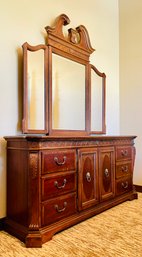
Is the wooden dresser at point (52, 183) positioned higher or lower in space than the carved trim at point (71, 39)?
lower

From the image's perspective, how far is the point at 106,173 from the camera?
2455 millimetres

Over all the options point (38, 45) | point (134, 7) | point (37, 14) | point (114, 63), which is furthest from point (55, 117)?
point (134, 7)

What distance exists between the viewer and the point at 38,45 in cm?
225

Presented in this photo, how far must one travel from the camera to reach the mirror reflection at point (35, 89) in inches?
85.5

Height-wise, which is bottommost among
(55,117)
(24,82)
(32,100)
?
(55,117)

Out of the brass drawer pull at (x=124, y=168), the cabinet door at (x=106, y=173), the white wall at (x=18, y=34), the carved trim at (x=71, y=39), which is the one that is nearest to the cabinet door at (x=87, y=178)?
the cabinet door at (x=106, y=173)

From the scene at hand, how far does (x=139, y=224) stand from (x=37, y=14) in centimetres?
236

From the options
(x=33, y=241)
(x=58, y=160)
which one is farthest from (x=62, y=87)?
(x=33, y=241)

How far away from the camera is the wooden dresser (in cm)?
172

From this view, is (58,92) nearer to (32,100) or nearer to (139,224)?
(32,100)

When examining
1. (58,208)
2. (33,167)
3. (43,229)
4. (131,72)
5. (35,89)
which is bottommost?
(43,229)

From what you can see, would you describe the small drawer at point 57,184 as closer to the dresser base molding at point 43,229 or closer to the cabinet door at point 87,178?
the cabinet door at point 87,178

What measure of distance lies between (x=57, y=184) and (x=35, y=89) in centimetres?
97

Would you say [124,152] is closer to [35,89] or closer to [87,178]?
[87,178]
